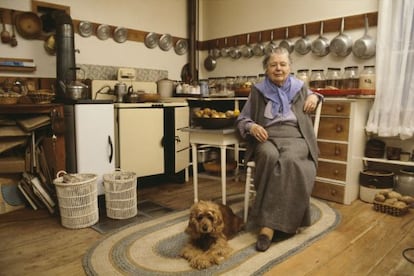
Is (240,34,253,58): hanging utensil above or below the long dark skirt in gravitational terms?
above

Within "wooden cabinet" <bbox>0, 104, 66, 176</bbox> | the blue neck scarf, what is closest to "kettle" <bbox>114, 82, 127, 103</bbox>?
"wooden cabinet" <bbox>0, 104, 66, 176</bbox>

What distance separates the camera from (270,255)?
1.77m

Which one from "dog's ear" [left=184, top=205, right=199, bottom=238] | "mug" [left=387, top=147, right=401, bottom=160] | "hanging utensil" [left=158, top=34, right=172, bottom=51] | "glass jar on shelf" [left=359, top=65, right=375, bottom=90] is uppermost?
"hanging utensil" [left=158, top=34, right=172, bottom=51]

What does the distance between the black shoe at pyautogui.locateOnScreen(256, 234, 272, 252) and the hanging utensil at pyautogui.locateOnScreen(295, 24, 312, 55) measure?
2159mm

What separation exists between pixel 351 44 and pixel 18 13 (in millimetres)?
2987

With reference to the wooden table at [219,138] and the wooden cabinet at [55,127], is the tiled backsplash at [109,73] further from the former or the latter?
the wooden table at [219,138]

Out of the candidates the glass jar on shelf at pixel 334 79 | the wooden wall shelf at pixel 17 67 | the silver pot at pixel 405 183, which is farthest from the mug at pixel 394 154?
the wooden wall shelf at pixel 17 67

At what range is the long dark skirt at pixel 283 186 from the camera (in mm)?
1921

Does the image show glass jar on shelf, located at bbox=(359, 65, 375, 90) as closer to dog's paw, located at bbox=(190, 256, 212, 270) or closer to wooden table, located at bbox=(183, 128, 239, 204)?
wooden table, located at bbox=(183, 128, 239, 204)

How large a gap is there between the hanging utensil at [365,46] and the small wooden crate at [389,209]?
130 cm

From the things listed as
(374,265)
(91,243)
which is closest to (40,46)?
(91,243)

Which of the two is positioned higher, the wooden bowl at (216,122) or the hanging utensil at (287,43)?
the hanging utensil at (287,43)

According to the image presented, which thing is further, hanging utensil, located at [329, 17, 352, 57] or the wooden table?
hanging utensil, located at [329, 17, 352, 57]

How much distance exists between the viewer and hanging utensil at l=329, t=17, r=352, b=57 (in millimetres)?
3014
